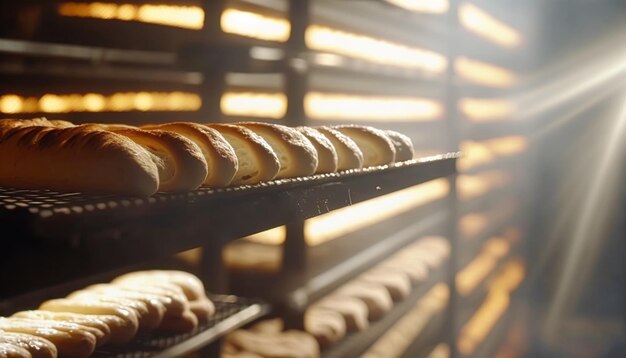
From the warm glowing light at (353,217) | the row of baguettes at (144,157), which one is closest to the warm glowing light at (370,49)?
the warm glowing light at (353,217)

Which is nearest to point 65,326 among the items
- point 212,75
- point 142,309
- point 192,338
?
point 142,309

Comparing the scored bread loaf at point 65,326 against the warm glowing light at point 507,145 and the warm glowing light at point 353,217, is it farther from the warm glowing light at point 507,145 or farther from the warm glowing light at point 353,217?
the warm glowing light at point 507,145

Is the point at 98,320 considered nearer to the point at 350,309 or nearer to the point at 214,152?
the point at 214,152

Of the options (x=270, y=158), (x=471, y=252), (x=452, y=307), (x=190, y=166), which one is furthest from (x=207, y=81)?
(x=471, y=252)

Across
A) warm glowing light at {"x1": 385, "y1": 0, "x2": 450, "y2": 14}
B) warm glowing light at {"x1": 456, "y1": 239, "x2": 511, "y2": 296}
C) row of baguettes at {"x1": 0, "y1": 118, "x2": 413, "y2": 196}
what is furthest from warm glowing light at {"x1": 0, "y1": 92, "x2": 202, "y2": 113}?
warm glowing light at {"x1": 456, "y1": 239, "x2": 511, "y2": 296}

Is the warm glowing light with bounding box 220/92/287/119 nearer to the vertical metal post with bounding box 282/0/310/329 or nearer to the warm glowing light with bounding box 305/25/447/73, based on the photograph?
the vertical metal post with bounding box 282/0/310/329

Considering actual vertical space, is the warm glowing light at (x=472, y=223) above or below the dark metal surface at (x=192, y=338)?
below
